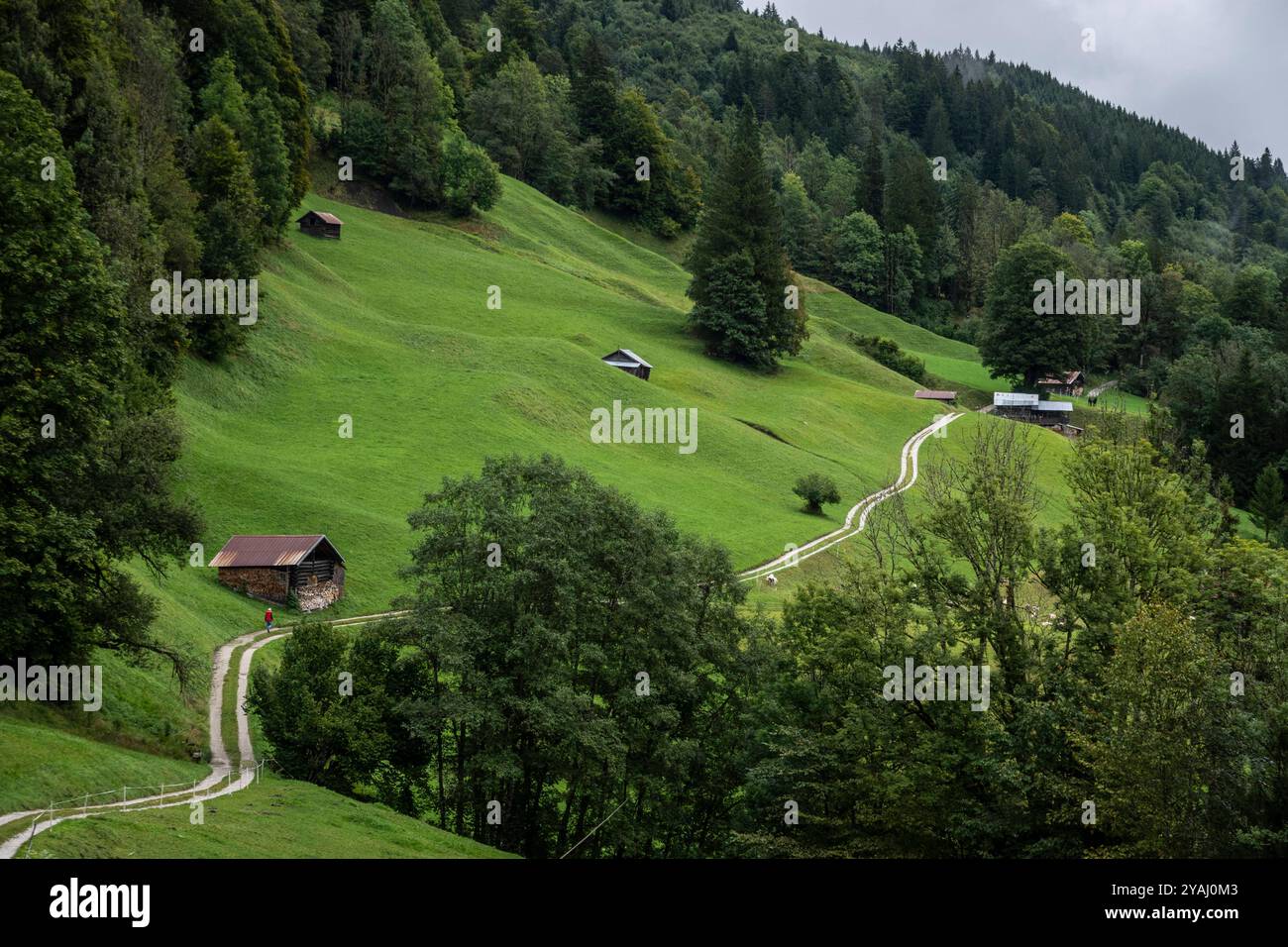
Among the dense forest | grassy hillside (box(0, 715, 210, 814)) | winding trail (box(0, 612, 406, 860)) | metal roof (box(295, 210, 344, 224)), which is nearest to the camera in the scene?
winding trail (box(0, 612, 406, 860))

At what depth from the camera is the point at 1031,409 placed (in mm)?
110875

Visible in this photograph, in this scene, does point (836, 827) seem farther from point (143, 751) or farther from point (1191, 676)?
point (143, 751)

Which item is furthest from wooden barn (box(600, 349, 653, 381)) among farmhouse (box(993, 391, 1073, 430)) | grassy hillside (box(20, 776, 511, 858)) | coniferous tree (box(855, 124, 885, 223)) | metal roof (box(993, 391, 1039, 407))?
coniferous tree (box(855, 124, 885, 223))

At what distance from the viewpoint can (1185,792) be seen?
86.7ft

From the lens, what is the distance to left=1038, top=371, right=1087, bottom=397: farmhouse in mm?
119125

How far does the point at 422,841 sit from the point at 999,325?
323 ft

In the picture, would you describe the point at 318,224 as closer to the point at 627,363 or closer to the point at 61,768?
the point at 627,363

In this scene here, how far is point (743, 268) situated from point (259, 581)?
201 ft

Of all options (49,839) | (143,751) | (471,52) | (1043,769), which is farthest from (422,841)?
(471,52)

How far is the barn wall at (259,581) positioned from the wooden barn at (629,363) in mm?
42972

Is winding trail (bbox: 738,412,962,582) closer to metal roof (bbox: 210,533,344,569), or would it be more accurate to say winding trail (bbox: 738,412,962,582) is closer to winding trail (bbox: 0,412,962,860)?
winding trail (bbox: 0,412,962,860)

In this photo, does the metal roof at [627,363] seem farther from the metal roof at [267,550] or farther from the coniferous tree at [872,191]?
the coniferous tree at [872,191]

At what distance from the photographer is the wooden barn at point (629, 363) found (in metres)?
88.0

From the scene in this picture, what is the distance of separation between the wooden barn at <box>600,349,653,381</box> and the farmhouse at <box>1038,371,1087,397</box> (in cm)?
4734
